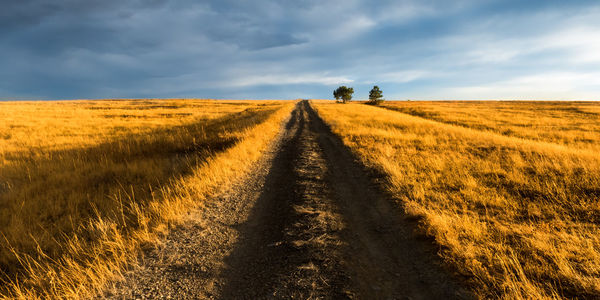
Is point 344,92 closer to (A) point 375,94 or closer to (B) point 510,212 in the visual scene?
(A) point 375,94

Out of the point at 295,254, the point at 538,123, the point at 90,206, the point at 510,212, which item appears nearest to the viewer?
the point at 295,254

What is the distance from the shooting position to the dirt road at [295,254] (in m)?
2.88

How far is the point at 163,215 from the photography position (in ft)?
14.5

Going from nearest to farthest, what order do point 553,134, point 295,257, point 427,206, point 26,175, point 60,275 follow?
point 60,275 → point 295,257 → point 427,206 → point 26,175 → point 553,134

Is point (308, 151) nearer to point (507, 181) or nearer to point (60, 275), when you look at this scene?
point (507, 181)

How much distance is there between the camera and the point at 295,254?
353 centimetres

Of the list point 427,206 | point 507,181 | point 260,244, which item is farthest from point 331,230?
point 507,181

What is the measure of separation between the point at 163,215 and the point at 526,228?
21.7ft

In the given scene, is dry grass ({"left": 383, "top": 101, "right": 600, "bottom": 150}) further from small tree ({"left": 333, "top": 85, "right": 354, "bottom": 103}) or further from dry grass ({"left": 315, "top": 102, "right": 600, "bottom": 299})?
small tree ({"left": 333, "top": 85, "right": 354, "bottom": 103})

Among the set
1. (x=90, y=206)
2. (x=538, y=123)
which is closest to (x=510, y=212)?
(x=90, y=206)

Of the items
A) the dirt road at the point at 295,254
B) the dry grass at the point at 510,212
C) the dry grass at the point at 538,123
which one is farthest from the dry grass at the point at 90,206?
the dry grass at the point at 538,123

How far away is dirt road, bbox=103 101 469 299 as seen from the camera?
2.88m

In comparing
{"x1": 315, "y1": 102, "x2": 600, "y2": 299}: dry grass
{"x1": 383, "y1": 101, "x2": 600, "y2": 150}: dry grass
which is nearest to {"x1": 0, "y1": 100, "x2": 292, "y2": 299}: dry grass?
{"x1": 315, "y1": 102, "x2": 600, "y2": 299}: dry grass

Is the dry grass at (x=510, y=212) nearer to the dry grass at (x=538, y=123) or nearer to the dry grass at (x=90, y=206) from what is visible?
the dry grass at (x=90, y=206)
